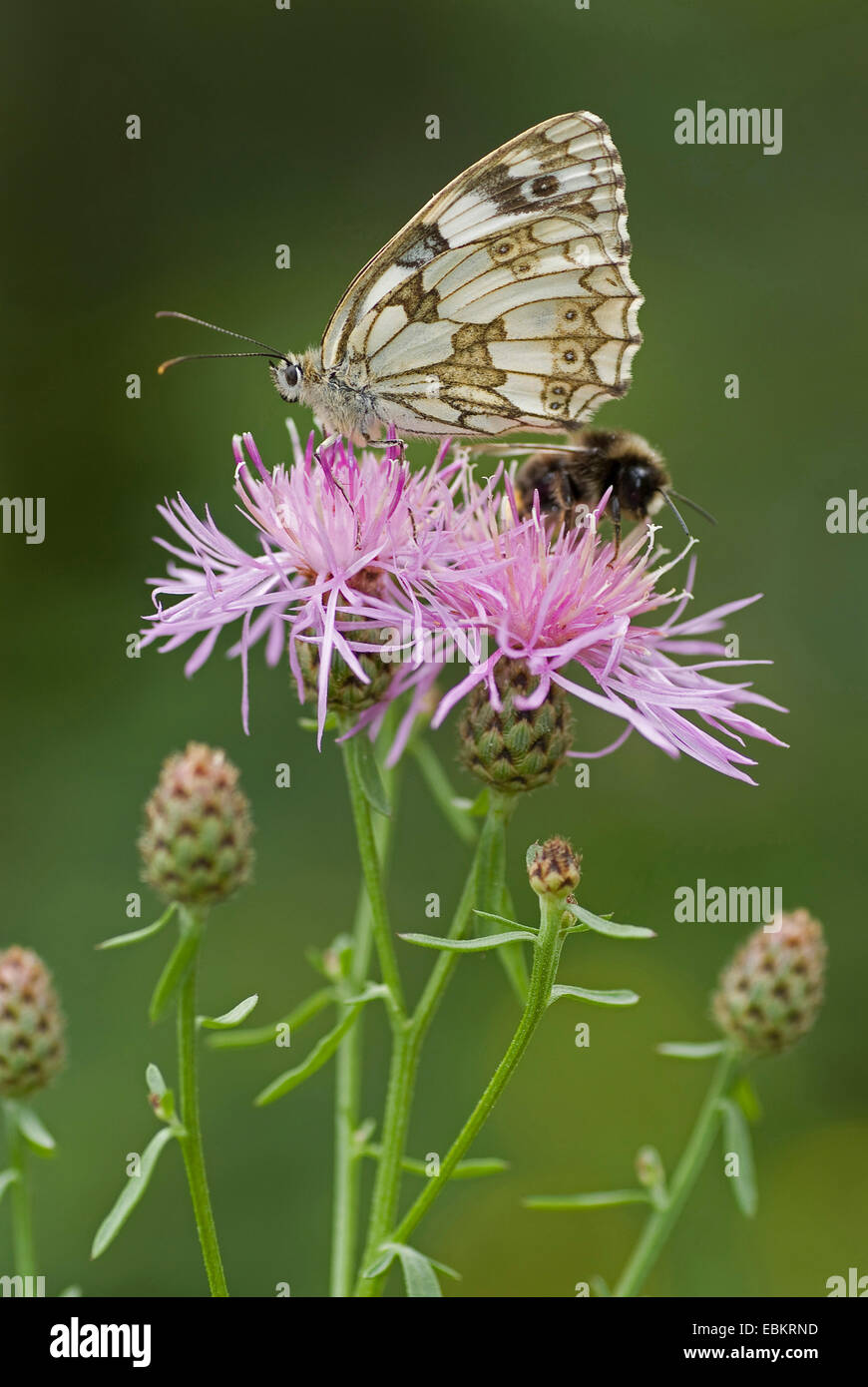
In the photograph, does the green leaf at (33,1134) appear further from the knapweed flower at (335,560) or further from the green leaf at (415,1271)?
the knapweed flower at (335,560)

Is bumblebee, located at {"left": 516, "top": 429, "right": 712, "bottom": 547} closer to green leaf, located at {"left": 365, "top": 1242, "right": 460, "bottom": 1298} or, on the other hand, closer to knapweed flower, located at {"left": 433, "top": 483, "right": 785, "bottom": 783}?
knapweed flower, located at {"left": 433, "top": 483, "right": 785, "bottom": 783}

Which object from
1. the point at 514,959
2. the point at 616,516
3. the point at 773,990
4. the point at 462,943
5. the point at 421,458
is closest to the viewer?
the point at 462,943

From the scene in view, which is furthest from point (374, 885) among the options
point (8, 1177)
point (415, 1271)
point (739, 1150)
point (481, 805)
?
point (739, 1150)

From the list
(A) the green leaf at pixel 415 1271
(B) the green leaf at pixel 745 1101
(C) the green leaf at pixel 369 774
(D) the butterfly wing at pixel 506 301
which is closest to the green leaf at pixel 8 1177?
(A) the green leaf at pixel 415 1271

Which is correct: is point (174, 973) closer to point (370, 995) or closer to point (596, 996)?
point (370, 995)

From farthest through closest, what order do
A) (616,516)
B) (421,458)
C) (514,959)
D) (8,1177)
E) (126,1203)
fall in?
1. (421,458)
2. (616,516)
3. (514,959)
4. (8,1177)
5. (126,1203)
